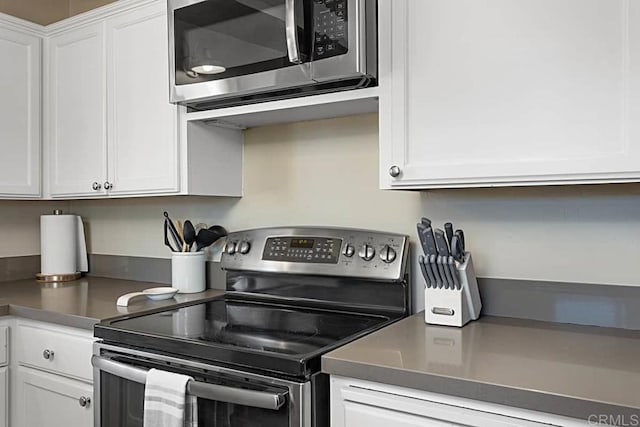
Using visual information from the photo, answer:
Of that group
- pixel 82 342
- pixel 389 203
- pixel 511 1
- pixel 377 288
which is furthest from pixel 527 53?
pixel 82 342

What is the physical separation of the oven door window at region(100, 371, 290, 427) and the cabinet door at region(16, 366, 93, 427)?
6.4 inches

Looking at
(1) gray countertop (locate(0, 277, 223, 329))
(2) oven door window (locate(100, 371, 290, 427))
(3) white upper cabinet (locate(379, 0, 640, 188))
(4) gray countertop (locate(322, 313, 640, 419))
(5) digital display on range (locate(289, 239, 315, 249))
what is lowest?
(2) oven door window (locate(100, 371, 290, 427))

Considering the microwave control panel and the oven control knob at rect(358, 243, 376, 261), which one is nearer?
the microwave control panel

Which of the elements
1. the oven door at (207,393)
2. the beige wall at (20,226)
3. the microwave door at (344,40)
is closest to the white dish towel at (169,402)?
the oven door at (207,393)

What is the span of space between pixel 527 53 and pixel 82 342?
156 cm

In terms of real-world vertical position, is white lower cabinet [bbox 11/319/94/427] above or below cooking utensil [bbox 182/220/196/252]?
below

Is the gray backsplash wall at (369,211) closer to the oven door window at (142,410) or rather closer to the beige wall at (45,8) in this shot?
the oven door window at (142,410)

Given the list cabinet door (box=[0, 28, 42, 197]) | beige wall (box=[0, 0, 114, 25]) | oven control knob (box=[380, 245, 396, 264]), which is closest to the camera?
oven control knob (box=[380, 245, 396, 264])

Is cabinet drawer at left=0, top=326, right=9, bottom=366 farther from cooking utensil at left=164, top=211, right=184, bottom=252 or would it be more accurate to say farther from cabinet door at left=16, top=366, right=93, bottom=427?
cooking utensil at left=164, top=211, right=184, bottom=252

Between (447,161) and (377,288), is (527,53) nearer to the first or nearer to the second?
(447,161)

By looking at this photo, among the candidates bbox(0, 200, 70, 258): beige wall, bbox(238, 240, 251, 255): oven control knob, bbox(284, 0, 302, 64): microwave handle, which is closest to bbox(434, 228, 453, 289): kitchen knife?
bbox(284, 0, 302, 64): microwave handle

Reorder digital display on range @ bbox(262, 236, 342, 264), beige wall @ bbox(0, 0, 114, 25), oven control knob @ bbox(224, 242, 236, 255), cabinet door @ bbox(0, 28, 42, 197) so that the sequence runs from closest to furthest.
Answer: digital display on range @ bbox(262, 236, 342, 264)
oven control knob @ bbox(224, 242, 236, 255)
cabinet door @ bbox(0, 28, 42, 197)
beige wall @ bbox(0, 0, 114, 25)

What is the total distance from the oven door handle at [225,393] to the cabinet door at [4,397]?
0.72m

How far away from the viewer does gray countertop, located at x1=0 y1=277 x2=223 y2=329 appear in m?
1.63
